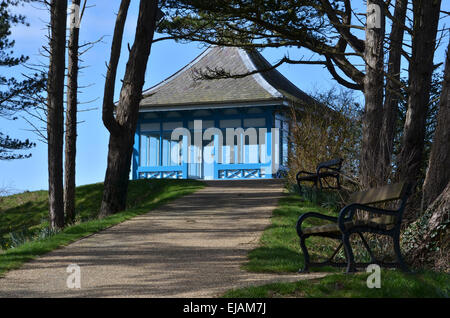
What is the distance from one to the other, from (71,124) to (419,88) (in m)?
8.72

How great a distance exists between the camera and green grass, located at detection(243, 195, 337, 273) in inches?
311

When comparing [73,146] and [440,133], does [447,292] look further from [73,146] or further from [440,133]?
[73,146]

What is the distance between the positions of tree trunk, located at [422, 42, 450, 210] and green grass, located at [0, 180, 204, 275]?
589cm

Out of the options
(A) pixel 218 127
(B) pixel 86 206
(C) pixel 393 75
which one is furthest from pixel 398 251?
(A) pixel 218 127

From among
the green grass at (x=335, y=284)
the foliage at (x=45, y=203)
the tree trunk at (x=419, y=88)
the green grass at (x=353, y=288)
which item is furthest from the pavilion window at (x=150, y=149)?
the green grass at (x=353, y=288)

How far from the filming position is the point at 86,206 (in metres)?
18.5

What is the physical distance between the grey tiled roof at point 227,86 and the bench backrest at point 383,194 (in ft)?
45.0

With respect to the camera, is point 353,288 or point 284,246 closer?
point 353,288

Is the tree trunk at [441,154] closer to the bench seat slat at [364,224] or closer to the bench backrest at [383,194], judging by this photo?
the bench backrest at [383,194]

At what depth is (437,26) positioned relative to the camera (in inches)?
443

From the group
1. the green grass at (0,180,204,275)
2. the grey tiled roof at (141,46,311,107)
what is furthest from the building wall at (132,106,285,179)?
the green grass at (0,180,204,275)

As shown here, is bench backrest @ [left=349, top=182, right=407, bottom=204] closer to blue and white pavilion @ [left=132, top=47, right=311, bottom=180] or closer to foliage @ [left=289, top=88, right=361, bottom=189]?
foliage @ [left=289, top=88, right=361, bottom=189]

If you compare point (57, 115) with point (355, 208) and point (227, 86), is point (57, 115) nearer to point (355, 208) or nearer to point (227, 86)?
point (355, 208)

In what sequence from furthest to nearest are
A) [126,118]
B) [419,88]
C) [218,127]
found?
1. [218,127]
2. [126,118]
3. [419,88]
